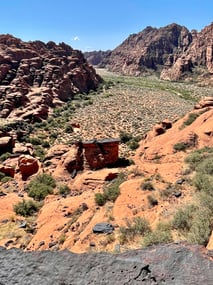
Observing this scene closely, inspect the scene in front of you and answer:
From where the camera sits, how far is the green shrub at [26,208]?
16.5m

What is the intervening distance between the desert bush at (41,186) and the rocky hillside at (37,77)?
88.8 feet

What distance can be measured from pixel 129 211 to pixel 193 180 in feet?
9.61

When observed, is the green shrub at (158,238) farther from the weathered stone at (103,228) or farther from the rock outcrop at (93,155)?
the rock outcrop at (93,155)

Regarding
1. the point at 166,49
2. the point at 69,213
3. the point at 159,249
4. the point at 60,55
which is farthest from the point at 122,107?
the point at 166,49

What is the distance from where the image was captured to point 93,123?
145ft

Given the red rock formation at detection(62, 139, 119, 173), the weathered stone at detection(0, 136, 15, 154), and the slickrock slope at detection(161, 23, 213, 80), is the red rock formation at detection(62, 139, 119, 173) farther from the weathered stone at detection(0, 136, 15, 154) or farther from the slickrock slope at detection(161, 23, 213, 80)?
the slickrock slope at detection(161, 23, 213, 80)

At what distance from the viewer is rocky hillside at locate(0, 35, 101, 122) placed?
49281 millimetres

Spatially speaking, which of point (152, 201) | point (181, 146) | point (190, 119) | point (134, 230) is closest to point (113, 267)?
point (134, 230)

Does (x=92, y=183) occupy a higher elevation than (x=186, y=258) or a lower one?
lower

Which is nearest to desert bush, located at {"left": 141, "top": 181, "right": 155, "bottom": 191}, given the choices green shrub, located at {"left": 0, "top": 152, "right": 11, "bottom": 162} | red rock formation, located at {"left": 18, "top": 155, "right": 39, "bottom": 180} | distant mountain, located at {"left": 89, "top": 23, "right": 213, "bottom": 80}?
red rock formation, located at {"left": 18, "top": 155, "right": 39, "bottom": 180}

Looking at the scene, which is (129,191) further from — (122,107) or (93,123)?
(122,107)

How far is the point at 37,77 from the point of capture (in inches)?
2365

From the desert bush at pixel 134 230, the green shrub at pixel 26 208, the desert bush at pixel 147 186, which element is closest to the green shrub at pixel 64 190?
the green shrub at pixel 26 208

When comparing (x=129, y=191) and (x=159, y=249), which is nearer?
(x=159, y=249)
